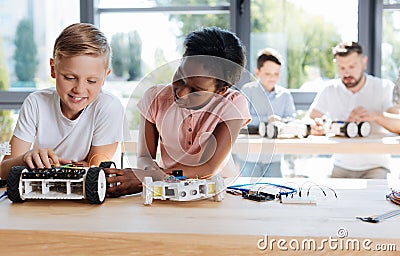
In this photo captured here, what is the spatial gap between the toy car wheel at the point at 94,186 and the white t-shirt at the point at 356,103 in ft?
7.24

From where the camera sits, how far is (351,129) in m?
2.77

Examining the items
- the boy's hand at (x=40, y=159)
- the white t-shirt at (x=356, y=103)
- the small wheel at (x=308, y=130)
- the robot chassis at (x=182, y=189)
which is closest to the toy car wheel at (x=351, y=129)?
the small wheel at (x=308, y=130)

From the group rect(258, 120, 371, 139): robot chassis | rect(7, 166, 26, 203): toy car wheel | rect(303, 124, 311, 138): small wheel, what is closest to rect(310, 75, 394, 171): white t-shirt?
rect(258, 120, 371, 139): robot chassis

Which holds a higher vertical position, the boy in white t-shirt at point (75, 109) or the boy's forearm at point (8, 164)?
the boy in white t-shirt at point (75, 109)

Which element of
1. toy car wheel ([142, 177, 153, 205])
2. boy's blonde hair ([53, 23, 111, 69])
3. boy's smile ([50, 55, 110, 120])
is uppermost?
boy's blonde hair ([53, 23, 111, 69])

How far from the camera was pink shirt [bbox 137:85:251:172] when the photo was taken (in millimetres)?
1296

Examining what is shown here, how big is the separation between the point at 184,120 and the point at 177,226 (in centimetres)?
38

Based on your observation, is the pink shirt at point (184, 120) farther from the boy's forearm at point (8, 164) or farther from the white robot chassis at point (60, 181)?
the boy's forearm at point (8, 164)

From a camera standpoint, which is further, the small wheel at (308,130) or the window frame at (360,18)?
the window frame at (360,18)

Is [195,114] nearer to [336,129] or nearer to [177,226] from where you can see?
[177,226]

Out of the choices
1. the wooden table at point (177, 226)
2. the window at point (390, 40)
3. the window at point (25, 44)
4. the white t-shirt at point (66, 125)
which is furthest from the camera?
the window at point (25, 44)

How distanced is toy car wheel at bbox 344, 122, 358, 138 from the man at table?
0.66 ft

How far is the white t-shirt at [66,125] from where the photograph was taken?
5.43 feet

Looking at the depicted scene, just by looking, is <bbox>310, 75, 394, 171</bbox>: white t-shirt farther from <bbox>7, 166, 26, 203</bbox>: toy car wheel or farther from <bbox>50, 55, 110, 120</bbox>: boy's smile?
<bbox>7, 166, 26, 203</bbox>: toy car wheel
